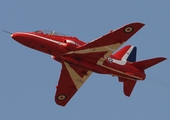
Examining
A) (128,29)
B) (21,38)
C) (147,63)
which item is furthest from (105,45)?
(21,38)

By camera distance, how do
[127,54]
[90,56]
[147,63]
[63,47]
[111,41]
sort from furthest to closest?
[127,54], [147,63], [90,56], [63,47], [111,41]

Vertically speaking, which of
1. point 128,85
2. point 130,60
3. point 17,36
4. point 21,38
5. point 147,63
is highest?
point 17,36

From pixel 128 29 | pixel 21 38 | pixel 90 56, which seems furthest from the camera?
pixel 90 56

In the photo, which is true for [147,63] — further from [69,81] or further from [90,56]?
[69,81]

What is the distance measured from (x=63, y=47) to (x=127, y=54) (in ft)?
25.3

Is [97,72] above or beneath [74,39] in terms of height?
beneath

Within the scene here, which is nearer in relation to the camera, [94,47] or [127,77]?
[94,47]

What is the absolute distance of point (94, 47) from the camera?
41844mm

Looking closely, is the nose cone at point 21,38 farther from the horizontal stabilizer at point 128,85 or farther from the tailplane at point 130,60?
the horizontal stabilizer at point 128,85

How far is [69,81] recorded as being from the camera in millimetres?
47000

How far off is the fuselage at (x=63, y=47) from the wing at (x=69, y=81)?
6.93 ft

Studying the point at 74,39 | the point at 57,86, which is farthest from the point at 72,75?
the point at 74,39

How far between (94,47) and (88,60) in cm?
176

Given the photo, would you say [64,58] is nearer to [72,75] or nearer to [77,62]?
[77,62]
